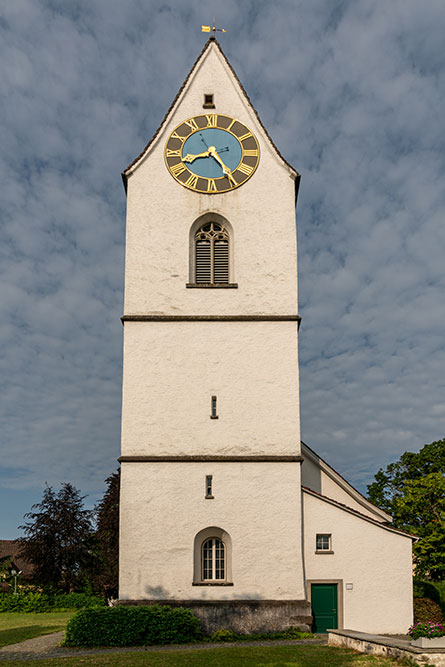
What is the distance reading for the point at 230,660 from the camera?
14.8m

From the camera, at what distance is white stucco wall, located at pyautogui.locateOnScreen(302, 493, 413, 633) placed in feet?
66.6

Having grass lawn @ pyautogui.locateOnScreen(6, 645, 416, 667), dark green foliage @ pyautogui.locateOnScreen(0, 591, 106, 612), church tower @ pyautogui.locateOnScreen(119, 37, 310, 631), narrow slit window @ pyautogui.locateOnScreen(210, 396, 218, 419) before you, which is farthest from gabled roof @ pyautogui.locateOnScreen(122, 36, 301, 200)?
dark green foliage @ pyautogui.locateOnScreen(0, 591, 106, 612)

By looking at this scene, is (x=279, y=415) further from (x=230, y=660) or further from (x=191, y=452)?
(x=230, y=660)

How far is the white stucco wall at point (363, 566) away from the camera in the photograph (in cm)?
2030

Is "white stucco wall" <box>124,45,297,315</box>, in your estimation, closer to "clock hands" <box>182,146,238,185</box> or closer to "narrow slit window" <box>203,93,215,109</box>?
"narrow slit window" <box>203,93,215,109</box>

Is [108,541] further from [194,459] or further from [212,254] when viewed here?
[212,254]

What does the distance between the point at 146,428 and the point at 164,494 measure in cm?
213

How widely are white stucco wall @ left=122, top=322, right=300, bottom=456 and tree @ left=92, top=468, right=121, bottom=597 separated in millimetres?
16746

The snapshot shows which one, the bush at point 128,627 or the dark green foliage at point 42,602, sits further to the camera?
the dark green foliage at point 42,602

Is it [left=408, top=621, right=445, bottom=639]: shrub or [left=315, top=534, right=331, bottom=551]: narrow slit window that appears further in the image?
[left=315, top=534, right=331, bottom=551]: narrow slit window

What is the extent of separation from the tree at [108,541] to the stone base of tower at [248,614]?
1601cm

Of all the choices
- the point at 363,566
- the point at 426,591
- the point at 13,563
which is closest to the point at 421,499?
the point at 426,591

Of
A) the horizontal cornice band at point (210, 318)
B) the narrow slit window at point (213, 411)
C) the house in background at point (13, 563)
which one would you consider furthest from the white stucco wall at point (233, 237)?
the house in background at point (13, 563)

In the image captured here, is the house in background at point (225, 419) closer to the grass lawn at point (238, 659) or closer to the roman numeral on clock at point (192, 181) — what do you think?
the roman numeral on clock at point (192, 181)
